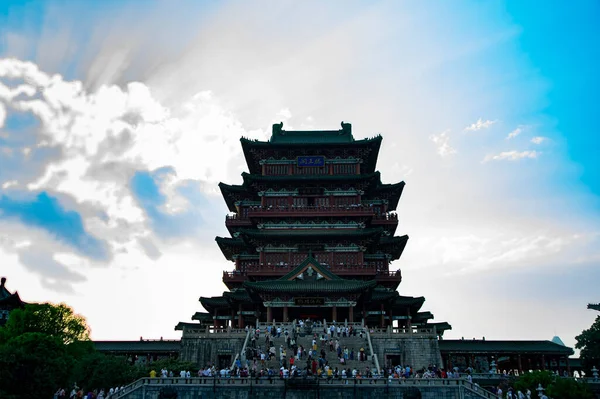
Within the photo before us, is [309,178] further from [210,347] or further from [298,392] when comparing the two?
[298,392]

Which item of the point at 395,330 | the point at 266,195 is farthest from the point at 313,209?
the point at 395,330

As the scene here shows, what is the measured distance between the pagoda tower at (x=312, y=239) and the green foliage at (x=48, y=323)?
1308cm

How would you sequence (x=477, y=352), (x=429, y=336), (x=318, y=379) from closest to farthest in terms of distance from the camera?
(x=318, y=379) → (x=429, y=336) → (x=477, y=352)

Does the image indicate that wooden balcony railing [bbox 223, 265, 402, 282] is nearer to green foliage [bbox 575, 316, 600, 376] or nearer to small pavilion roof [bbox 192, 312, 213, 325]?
small pavilion roof [bbox 192, 312, 213, 325]

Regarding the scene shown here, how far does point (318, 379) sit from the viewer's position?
37656mm

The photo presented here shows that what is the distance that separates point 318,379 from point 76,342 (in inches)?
1035

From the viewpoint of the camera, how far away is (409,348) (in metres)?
50.1

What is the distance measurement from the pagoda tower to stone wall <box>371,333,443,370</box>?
22.0ft

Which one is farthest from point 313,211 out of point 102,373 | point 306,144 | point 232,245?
point 102,373

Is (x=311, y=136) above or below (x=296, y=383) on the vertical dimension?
above

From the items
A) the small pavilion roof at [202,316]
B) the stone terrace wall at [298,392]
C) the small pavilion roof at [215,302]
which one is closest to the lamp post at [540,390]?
the stone terrace wall at [298,392]

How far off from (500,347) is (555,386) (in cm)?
2566

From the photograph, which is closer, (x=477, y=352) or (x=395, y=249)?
(x=477, y=352)

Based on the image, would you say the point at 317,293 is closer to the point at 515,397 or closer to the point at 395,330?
the point at 395,330
